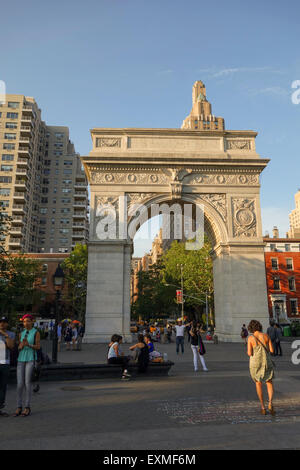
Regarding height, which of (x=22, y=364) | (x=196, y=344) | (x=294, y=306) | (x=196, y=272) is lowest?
(x=196, y=344)

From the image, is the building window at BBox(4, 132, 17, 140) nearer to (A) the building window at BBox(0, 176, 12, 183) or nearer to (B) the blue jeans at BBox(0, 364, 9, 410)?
(A) the building window at BBox(0, 176, 12, 183)

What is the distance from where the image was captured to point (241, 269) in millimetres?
27250

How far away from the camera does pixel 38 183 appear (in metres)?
71.9

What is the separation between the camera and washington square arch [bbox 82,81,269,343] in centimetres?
2639

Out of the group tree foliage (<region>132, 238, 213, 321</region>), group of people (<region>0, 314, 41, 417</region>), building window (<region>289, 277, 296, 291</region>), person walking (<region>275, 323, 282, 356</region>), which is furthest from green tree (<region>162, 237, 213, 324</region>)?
group of people (<region>0, 314, 41, 417</region>)

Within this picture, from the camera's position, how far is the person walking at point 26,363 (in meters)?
6.89

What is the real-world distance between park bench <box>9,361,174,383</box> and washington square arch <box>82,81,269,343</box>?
13834mm

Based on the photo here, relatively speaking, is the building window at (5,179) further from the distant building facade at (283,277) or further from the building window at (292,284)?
the building window at (292,284)

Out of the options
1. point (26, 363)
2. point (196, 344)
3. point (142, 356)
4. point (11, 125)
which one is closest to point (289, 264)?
point (196, 344)

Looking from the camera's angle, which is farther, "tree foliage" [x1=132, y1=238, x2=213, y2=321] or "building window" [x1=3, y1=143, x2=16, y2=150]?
"building window" [x1=3, y1=143, x2=16, y2=150]

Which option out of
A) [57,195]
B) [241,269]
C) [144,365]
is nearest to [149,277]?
[57,195]

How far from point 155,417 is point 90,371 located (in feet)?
17.2

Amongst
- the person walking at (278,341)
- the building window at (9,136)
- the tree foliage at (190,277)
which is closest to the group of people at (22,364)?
the person walking at (278,341)

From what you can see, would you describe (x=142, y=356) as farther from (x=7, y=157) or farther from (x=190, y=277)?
(x=7, y=157)
